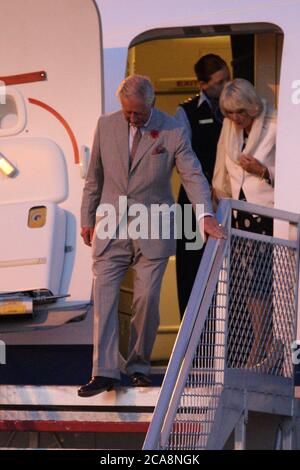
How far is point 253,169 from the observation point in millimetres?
9070

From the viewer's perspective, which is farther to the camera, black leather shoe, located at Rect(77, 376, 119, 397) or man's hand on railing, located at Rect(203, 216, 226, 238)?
black leather shoe, located at Rect(77, 376, 119, 397)

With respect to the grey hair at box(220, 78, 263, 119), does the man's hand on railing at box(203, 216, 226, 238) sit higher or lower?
lower

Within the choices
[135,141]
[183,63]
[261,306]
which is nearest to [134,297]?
[261,306]

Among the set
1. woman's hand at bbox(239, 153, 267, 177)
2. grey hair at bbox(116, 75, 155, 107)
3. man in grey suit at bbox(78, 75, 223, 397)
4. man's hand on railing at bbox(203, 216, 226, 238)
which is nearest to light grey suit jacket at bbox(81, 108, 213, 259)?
man in grey suit at bbox(78, 75, 223, 397)

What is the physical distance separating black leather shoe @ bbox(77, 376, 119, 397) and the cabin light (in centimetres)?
157

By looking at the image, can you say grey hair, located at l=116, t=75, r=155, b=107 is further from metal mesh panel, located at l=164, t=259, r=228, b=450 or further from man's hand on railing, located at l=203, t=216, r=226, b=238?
metal mesh panel, located at l=164, t=259, r=228, b=450

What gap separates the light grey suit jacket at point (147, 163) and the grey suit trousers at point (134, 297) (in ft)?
0.22

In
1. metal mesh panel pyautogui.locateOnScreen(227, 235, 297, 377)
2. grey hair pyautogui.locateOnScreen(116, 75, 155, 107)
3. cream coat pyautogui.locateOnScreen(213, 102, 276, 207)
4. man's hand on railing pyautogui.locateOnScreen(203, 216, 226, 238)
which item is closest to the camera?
man's hand on railing pyautogui.locateOnScreen(203, 216, 226, 238)

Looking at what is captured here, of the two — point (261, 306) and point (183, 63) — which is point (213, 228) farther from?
point (183, 63)

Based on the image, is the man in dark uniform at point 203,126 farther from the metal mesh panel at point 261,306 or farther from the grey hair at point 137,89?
the grey hair at point 137,89

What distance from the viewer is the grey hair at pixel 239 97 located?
897 centimetres

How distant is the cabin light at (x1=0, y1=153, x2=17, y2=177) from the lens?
9.36 metres

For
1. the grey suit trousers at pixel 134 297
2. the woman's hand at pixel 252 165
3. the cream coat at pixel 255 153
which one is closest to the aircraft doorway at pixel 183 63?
the cream coat at pixel 255 153

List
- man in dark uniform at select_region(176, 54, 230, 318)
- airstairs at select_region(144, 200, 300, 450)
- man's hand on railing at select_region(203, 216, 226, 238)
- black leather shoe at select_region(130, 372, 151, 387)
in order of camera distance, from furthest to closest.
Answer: man in dark uniform at select_region(176, 54, 230, 318)
black leather shoe at select_region(130, 372, 151, 387)
man's hand on railing at select_region(203, 216, 226, 238)
airstairs at select_region(144, 200, 300, 450)
